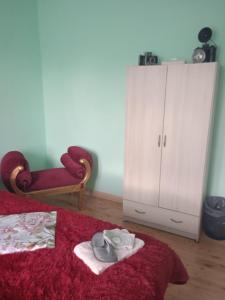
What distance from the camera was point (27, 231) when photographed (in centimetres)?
170

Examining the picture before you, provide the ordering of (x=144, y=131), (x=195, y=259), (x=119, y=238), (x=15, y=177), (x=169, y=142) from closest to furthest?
1. (x=119, y=238)
2. (x=195, y=259)
3. (x=169, y=142)
4. (x=144, y=131)
5. (x=15, y=177)

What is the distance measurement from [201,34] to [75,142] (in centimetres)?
219

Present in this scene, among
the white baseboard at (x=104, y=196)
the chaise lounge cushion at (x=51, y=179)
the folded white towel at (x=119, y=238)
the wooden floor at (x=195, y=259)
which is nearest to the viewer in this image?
the folded white towel at (x=119, y=238)

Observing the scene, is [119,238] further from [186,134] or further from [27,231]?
[186,134]

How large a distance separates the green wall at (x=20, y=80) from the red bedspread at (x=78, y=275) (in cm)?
219

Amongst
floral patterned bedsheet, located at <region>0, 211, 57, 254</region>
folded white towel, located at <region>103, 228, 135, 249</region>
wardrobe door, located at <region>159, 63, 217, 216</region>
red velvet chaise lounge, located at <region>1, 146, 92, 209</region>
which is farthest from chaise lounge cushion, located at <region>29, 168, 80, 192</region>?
folded white towel, located at <region>103, 228, 135, 249</region>

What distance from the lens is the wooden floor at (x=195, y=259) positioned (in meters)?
1.92

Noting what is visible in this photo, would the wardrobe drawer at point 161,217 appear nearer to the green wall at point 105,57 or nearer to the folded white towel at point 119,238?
the green wall at point 105,57

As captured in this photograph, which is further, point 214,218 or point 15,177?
point 15,177

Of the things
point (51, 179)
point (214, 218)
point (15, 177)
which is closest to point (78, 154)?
point (51, 179)

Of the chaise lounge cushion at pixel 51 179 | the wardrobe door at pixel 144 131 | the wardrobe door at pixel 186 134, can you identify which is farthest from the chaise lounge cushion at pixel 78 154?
the wardrobe door at pixel 186 134

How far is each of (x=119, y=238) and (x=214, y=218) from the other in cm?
141

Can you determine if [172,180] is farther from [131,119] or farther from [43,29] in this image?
[43,29]

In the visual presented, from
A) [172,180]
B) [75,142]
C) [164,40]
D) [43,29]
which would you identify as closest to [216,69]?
[164,40]
